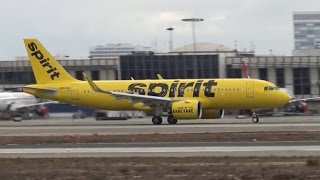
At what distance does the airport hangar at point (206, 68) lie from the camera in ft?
317

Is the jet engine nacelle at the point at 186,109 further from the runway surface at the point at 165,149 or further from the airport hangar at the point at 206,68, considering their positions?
the airport hangar at the point at 206,68

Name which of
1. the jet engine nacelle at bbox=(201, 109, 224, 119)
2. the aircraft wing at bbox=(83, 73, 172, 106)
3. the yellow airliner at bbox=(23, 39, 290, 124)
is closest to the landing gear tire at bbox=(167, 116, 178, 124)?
the yellow airliner at bbox=(23, 39, 290, 124)

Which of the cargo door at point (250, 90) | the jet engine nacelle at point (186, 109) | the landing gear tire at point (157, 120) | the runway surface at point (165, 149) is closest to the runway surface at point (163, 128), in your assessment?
the jet engine nacelle at point (186, 109)

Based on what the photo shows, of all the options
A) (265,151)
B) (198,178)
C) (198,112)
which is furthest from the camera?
(198,112)

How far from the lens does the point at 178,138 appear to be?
30047 mm

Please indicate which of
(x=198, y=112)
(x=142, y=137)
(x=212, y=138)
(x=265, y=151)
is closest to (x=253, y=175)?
(x=265, y=151)

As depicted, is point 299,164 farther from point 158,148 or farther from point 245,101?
point 245,101

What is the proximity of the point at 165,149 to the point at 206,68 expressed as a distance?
73.8m

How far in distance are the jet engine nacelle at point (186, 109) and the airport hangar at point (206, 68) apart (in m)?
52.3

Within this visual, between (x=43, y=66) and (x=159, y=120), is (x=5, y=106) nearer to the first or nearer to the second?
(x=43, y=66)

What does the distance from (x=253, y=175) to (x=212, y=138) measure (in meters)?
13.2

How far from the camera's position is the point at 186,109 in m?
44.4

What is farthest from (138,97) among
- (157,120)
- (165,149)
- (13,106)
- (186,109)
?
(13,106)

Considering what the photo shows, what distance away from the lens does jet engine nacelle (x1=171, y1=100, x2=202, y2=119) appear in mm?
44281
